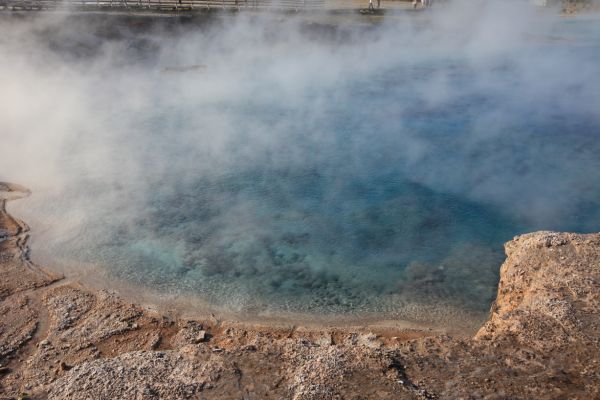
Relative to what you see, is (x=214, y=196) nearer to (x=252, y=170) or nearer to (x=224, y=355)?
(x=252, y=170)

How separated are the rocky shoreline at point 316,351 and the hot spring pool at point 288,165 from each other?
0.56 meters

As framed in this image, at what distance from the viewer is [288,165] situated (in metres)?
7.44

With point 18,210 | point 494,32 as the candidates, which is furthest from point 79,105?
point 494,32

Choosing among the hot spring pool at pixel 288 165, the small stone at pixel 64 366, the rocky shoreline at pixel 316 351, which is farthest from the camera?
the hot spring pool at pixel 288 165

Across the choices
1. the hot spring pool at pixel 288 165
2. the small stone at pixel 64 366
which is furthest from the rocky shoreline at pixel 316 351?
the hot spring pool at pixel 288 165

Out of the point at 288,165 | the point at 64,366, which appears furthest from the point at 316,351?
the point at 288,165

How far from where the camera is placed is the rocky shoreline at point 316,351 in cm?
315

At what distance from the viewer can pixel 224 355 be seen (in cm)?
352

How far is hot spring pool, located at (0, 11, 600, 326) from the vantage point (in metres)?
5.22

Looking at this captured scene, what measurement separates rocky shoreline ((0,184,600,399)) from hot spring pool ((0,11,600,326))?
556 mm

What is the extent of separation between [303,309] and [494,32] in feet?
53.4

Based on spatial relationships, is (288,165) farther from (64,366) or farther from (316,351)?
(64,366)

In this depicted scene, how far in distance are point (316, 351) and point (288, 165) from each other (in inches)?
167

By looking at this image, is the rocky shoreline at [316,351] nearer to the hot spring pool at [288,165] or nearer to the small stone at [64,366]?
the small stone at [64,366]
